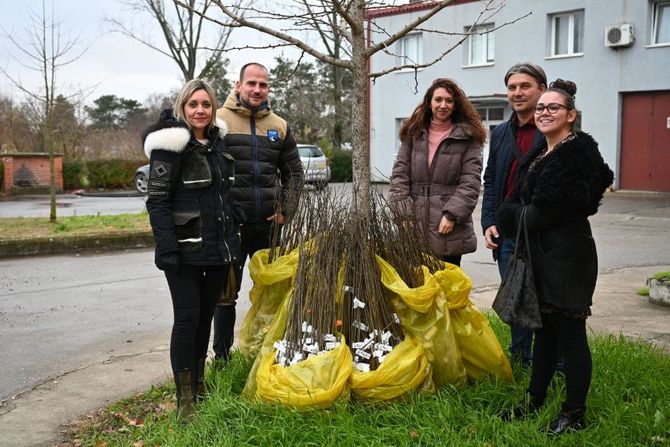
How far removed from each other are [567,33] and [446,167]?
66.8ft

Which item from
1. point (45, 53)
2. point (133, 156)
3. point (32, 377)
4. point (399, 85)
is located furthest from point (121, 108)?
point (32, 377)

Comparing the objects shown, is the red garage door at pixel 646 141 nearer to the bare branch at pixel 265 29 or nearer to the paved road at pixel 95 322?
the paved road at pixel 95 322

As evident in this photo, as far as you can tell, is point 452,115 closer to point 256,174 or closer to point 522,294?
point 256,174

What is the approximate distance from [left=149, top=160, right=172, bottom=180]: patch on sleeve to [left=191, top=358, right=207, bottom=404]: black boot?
43.7 inches

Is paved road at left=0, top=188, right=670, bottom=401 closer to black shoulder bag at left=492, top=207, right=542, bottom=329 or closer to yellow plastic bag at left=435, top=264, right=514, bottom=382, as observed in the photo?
yellow plastic bag at left=435, top=264, right=514, bottom=382

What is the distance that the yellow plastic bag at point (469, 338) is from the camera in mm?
3891

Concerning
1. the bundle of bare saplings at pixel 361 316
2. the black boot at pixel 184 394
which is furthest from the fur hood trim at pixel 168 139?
the black boot at pixel 184 394

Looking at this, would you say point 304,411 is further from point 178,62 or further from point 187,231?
point 178,62

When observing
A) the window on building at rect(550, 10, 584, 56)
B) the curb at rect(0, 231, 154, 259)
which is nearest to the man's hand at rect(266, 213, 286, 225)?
the curb at rect(0, 231, 154, 259)

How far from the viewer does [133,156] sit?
28.9m

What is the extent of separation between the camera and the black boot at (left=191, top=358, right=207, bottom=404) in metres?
3.92

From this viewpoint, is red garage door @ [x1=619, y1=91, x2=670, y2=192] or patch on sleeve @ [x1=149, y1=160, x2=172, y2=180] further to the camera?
red garage door @ [x1=619, y1=91, x2=670, y2=192]

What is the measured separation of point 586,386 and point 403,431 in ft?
3.04

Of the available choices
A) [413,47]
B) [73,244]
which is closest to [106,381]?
[73,244]
